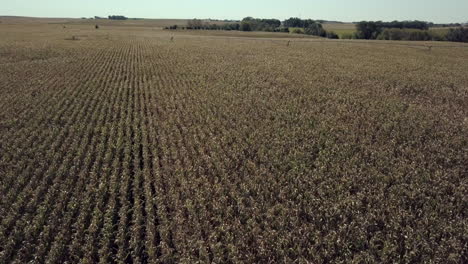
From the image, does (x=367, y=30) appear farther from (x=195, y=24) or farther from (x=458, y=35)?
(x=195, y=24)

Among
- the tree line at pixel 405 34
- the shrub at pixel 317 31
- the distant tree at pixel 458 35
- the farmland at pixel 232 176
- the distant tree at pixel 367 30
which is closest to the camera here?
the farmland at pixel 232 176

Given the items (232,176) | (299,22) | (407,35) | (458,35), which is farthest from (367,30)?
(232,176)

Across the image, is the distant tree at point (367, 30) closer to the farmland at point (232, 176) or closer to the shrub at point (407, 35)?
the shrub at point (407, 35)

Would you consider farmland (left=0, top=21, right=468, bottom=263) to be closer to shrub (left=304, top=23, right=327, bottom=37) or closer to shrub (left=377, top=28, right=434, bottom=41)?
shrub (left=377, top=28, right=434, bottom=41)

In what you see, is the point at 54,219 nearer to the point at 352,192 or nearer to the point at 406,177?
the point at 352,192

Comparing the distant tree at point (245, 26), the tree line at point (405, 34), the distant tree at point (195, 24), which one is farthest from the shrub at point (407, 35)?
the distant tree at point (195, 24)

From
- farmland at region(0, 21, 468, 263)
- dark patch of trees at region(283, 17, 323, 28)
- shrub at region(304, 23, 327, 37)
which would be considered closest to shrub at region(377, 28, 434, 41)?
shrub at region(304, 23, 327, 37)

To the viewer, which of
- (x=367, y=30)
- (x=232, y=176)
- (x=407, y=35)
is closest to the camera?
(x=232, y=176)

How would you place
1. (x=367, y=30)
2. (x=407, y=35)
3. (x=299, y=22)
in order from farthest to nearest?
1. (x=299, y=22)
2. (x=367, y=30)
3. (x=407, y=35)

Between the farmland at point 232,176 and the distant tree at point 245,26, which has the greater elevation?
the distant tree at point 245,26
